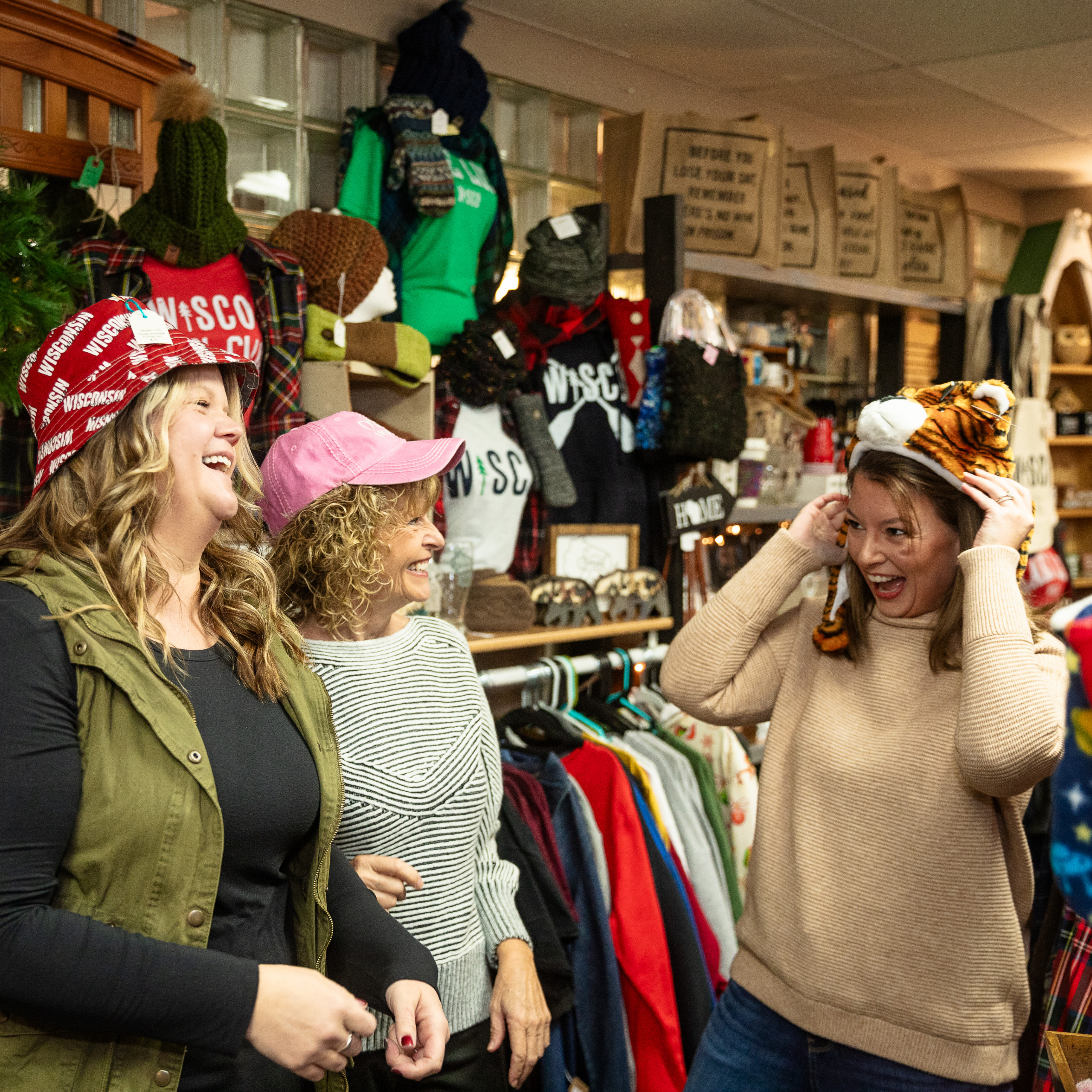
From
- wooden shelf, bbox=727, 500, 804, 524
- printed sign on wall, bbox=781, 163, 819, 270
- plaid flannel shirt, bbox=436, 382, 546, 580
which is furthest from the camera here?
printed sign on wall, bbox=781, 163, 819, 270

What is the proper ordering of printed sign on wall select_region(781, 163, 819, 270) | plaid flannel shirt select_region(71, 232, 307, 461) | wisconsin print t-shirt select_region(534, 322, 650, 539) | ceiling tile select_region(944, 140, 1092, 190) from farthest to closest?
1. ceiling tile select_region(944, 140, 1092, 190)
2. printed sign on wall select_region(781, 163, 819, 270)
3. wisconsin print t-shirt select_region(534, 322, 650, 539)
4. plaid flannel shirt select_region(71, 232, 307, 461)

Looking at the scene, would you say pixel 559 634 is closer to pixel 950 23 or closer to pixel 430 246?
pixel 430 246

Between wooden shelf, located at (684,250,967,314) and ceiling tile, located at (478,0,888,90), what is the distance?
31.3 inches

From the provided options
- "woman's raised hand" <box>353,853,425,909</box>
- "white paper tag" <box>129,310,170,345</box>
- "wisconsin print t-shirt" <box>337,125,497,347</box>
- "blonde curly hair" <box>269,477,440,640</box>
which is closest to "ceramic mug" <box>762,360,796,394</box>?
"wisconsin print t-shirt" <box>337,125,497,347</box>

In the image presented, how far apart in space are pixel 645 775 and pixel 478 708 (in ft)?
2.41

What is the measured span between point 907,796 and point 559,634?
4.52 feet

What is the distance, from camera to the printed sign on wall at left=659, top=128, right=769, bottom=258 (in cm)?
337

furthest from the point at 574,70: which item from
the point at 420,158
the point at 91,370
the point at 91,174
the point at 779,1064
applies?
the point at 779,1064

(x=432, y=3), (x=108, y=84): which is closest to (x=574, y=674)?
(x=108, y=84)

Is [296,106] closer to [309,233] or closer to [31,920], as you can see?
[309,233]

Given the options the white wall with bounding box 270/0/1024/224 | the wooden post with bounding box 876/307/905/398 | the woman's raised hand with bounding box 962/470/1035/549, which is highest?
the white wall with bounding box 270/0/1024/224

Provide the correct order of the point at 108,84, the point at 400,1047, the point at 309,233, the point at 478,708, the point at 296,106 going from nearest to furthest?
the point at 400,1047, the point at 478,708, the point at 108,84, the point at 309,233, the point at 296,106

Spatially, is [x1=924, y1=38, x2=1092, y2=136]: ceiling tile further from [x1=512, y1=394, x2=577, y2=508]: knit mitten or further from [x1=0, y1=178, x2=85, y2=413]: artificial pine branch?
[x1=0, y1=178, x2=85, y2=413]: artificial pine branch

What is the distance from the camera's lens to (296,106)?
3000mm
